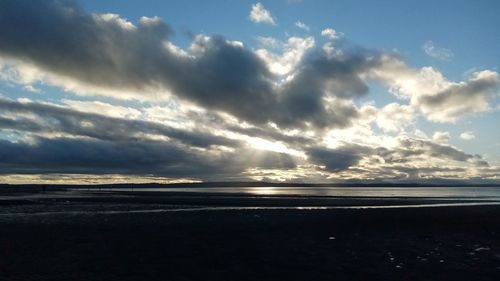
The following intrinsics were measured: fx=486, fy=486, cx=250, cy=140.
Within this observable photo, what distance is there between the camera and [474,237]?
32.4m

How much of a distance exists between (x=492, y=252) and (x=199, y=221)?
926 inches

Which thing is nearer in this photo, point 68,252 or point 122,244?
point 68,252

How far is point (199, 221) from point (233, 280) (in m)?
23.8

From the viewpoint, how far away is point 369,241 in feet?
98.1

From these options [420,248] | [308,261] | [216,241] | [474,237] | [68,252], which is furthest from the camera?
[474,237]

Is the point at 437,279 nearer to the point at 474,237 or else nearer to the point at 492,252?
the point at 492,252

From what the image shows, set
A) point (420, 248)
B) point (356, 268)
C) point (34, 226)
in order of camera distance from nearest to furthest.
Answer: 1. point (356, 268)
2. point (420, 248)
3. point (34, 226)

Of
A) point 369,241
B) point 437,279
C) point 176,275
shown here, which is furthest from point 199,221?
point 437,279

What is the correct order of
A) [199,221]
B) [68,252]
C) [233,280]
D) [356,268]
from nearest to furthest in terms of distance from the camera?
[233,280], [356,268], [68,252], [199,221]

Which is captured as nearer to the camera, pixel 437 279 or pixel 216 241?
pixel 437 279

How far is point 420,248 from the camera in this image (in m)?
27.1

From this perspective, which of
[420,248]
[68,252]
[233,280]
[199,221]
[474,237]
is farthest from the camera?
[199,221]

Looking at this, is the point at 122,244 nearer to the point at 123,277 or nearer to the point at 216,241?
the point at 216,241

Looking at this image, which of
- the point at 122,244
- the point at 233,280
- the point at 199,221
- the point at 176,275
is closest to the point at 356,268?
the point at 233,280
